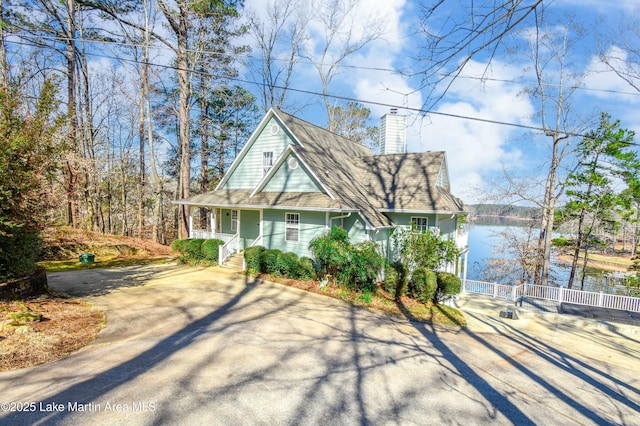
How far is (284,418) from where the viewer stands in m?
4.16

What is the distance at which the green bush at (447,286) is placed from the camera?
11344mm

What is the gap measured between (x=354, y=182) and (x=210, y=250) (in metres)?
8.27

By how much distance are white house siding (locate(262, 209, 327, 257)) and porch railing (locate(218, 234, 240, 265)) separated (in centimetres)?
174

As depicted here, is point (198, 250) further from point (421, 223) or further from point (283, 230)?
point (421, 223)

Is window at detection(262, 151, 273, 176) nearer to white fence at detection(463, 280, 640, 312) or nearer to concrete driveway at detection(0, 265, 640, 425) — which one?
concrete driveway at detection(0, 265, 640, 425)

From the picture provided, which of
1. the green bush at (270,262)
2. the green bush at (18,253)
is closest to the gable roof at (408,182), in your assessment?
the green bush at (270,262)

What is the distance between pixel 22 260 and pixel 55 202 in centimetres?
160

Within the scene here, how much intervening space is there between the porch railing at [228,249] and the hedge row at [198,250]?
36 centimetres

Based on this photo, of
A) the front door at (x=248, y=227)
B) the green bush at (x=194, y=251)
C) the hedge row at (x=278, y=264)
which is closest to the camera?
the hedge row at (x=278, y=264)

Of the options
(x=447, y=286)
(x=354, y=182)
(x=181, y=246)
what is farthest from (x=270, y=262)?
(x=447, y=286)

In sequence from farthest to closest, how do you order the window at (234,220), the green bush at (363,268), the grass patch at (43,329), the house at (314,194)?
the window at (234,220) < the house at (314,194) < the green bush at (363,268) < the grass patch at (43,329)

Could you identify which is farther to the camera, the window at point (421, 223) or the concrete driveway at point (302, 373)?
the window at point (421, 223)

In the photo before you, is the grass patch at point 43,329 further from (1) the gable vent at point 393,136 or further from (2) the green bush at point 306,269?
(1) the gable vent at point 393,136

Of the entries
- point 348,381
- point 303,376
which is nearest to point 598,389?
point 348,381
